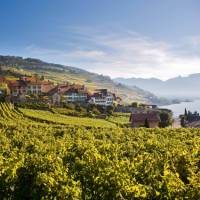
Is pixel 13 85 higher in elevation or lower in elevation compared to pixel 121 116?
higher

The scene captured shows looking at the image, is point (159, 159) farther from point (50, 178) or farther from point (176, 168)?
point (50, 178)

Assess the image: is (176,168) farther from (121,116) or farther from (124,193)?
(121,116)

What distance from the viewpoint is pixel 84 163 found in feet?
71.3

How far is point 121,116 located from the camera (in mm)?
118062

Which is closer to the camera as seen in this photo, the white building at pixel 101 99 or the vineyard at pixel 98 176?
the vineyard at pixel 98 176

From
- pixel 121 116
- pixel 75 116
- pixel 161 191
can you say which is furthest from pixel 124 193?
pixel 121 116

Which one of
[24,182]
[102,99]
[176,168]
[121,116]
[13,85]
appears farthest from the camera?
[102,99]

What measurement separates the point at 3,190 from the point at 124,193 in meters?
6.36

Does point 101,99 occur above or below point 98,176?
below

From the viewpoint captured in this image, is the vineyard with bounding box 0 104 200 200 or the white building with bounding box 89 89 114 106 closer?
the vineyard with bounding box 0 104 200 200

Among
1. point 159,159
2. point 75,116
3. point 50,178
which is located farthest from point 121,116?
point 50,178

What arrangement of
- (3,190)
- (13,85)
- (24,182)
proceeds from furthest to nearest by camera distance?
(13,85), (24,182), (3,190)

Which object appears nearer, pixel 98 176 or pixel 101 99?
pixel 98 176

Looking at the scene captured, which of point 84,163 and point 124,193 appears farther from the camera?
point 84,163
